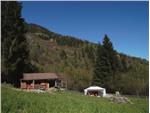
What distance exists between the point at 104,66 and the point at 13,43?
1396cm

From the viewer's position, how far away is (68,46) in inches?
3051

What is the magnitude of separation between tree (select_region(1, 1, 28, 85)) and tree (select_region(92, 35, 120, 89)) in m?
11.3

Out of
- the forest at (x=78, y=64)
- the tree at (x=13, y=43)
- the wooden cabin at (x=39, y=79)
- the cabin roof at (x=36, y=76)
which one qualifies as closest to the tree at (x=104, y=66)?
the forest at (x=78, y=64)

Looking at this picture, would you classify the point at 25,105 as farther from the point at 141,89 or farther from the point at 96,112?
the point at 141,89

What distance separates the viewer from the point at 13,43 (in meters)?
24.7

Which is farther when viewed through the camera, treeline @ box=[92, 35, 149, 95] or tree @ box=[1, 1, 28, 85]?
treeline @ box=[92, 35, 149, 95]

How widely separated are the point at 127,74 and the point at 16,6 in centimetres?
1650

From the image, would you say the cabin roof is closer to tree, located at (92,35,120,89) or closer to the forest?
the forest

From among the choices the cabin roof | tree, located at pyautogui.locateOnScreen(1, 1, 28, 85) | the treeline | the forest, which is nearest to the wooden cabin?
the cabin roof

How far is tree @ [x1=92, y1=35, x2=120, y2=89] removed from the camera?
36.2 meters

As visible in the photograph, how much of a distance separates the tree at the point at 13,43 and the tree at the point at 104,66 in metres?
11.3

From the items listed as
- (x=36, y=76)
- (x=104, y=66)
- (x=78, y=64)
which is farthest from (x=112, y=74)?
(x=78, y=64)

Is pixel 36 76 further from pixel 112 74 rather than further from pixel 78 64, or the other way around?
pixel 78 64

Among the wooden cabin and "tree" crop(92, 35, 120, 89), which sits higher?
"tree" crop(92, 35, 120, 89)
